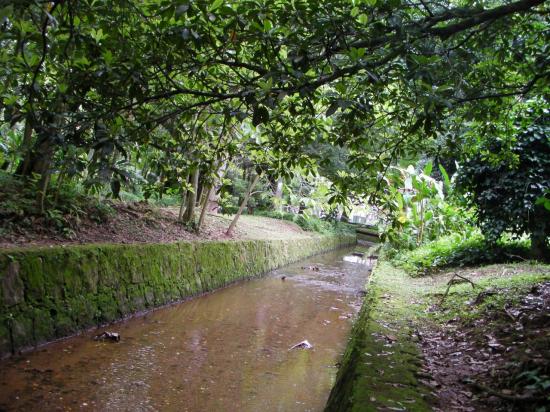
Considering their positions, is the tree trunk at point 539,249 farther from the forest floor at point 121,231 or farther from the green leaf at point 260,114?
the green leaf at point 260,114

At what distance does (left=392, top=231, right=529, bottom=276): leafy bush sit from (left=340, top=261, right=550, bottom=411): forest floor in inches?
143

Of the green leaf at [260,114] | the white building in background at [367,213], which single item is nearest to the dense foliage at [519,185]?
the white building in background at [367,213]

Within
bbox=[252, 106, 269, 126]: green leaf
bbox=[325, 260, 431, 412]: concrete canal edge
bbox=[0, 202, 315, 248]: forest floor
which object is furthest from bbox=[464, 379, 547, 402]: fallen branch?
bbox=[0, 202, 315, 248]: forest floor

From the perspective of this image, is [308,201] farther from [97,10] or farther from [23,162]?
[97,10]

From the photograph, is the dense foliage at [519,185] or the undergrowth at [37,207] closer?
the undergrowth at [37,207]

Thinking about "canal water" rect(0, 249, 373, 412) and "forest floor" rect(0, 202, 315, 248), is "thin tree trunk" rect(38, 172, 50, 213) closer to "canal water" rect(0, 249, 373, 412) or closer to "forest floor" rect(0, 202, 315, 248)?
"forest floor" rect(0, 202, 315, 248)

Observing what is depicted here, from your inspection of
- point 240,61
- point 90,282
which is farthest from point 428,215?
point 240,61

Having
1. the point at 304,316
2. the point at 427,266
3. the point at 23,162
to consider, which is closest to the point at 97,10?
the point at 23,162

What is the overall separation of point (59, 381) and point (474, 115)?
5.18 metres

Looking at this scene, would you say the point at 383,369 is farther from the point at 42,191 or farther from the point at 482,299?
the point at 42,191

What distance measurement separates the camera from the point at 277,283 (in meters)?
12.5

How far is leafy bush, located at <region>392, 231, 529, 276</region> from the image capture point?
10406 millimetres

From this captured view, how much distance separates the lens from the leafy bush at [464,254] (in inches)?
410

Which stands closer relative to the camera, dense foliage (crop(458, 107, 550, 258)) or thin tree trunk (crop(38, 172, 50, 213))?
thin tree trunk (crop(38, 172, 50, 213))
